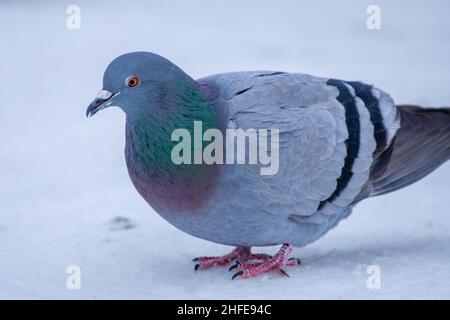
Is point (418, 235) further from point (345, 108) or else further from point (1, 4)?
point (1, 4)

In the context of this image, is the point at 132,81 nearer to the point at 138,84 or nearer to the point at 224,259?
the point at 138,84

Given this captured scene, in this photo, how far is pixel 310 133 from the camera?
424 cm

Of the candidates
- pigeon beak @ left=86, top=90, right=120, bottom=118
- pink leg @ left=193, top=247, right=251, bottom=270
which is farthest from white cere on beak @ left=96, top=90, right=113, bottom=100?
pink leg @ left=193, top=247, right=251, bottom=270

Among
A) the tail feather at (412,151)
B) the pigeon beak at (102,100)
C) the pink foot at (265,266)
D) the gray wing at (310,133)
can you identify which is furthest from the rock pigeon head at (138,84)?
the tail feather at (412,151)

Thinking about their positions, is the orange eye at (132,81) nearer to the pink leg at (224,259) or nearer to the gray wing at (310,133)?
the gray wing at (310,133)

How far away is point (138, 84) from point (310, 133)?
1007 mm

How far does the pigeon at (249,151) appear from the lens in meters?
4.04

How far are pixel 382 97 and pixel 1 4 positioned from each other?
30.5 feet

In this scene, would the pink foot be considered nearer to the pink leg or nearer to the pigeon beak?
the pink leg

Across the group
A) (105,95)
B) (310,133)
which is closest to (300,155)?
(310,133)

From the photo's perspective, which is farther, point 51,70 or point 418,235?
point 51,70

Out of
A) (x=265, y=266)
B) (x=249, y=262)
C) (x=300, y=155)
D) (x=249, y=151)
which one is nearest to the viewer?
(x=249, y=151)

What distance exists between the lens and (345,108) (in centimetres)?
444
